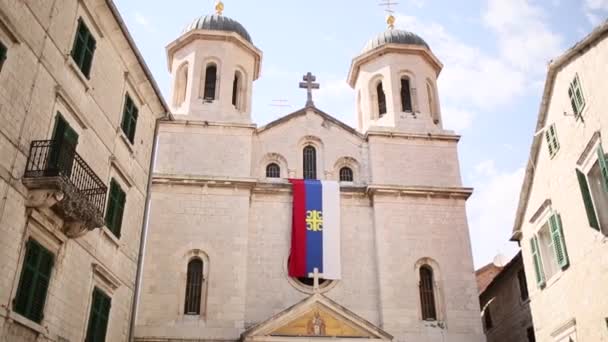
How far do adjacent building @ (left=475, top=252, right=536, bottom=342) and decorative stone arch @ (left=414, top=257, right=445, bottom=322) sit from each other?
140 inches

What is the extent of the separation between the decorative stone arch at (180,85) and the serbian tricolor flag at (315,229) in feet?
21.4

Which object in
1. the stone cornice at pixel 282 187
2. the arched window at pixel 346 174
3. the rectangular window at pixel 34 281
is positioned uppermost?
the arched window at pixel 346 174

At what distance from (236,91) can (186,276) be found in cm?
881

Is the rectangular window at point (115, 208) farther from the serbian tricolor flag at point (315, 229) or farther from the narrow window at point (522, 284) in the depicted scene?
the narrow window at point (522, 284)

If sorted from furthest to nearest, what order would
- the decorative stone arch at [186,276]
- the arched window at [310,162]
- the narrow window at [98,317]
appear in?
the arched window at [310,162] < the decorative stone arch at [186,276] < the narrow window at [98,317]

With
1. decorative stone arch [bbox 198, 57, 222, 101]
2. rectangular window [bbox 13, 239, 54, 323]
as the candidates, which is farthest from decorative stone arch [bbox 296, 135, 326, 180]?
rectangular window [bbox 13, 239, 54, 323]

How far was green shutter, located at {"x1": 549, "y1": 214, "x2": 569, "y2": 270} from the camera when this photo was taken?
1419 cm

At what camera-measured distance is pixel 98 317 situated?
543 inches

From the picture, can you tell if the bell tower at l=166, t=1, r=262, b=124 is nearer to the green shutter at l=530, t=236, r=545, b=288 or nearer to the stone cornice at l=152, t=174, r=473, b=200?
→ the stone cornice at l=152, t=174, r=473, b=200

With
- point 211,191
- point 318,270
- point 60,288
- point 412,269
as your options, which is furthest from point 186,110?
point 60,288

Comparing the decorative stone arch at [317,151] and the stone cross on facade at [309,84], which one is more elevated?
the stone cross on facade at [309,84]

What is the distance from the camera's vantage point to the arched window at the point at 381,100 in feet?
85.9

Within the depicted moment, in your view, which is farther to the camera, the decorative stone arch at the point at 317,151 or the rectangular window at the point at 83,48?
the decorative stone arch at the point at 317,151

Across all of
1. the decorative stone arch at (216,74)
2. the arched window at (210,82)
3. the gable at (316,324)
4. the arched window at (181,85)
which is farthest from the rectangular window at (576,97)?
the arched window at (181,85)
